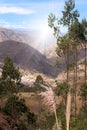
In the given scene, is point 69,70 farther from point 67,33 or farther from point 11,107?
point 11,107

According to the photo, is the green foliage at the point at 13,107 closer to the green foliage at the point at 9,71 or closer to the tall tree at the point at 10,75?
the tall tree at the point at 10,75

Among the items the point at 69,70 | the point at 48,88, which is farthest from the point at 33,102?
the point at 48,88

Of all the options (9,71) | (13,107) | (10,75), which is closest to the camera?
(13,107)

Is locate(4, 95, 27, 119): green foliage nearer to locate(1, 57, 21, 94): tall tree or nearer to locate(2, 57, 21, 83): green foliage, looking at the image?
locate(1, 57, 21, 94): tall tree

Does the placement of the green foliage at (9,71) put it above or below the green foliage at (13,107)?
above

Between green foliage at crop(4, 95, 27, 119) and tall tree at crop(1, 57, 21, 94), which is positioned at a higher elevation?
tall tree at crop(1, 57, 21, 94)

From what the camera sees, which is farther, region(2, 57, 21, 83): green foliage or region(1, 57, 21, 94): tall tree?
region(1, 57, 21, 94): tall tree

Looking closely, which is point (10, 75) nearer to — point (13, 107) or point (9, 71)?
point (9, 71)

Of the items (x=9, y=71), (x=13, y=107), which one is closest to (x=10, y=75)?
(x=9, y=71)

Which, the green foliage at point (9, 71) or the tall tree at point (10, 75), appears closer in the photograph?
the green foliage at point (9, 71)

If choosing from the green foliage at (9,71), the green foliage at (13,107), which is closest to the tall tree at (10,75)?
the green foliage at (9,71)

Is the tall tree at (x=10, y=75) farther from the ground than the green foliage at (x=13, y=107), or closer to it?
farther from the ground

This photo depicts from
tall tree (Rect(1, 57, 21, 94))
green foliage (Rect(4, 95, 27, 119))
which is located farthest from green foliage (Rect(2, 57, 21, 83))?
green foliage (Rect(4, 95, 27, 119))

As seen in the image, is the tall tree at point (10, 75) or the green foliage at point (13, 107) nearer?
the green foliage at point (13, 107)
